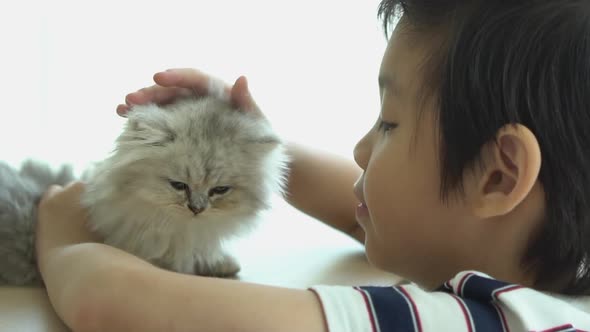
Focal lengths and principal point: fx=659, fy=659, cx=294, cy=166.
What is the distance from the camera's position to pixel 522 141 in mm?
562

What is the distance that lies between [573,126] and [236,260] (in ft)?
1.76

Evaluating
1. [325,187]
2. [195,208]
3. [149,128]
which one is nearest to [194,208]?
[195,208]

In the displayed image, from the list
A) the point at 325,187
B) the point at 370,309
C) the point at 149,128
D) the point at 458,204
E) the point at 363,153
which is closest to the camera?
the point at 370,309

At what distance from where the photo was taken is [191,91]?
→ 0.97 m

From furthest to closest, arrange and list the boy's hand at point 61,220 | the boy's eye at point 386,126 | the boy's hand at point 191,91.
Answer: the boy's hand at point 191,91 → the boy's hand at point 61,220 → the boy's eye at point 386,126

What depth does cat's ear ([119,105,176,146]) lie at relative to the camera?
880mm

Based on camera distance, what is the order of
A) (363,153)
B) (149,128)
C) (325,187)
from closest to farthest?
(363,153)
(149,128)
(325,187)

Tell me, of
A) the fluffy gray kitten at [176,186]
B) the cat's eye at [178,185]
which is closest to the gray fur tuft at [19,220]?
the fluffy gray kitten at [176,186]

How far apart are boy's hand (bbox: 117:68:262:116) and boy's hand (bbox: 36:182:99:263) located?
14cm

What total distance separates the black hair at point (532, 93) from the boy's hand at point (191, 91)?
15.8 inches

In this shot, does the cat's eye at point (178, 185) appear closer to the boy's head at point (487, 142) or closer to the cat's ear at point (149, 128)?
the cat's ear at point (149, 128)

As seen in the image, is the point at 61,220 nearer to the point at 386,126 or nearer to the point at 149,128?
the point at 149,128

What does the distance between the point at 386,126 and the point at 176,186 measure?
1.12 ft

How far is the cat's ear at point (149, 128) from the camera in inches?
34.7
